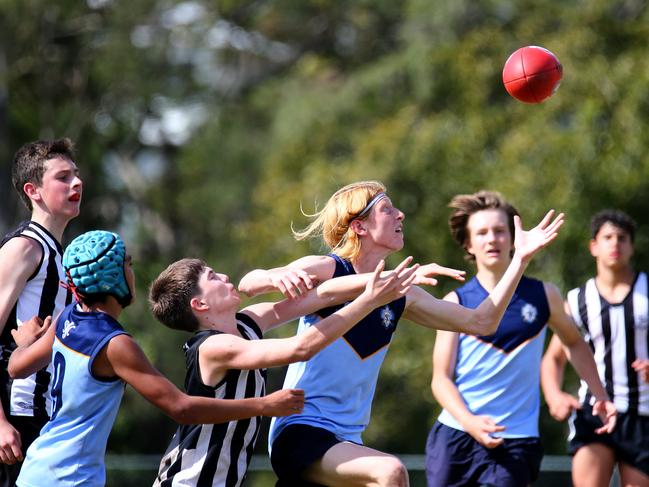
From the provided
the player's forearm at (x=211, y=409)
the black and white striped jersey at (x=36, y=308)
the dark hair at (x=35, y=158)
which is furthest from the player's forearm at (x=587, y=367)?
the dark hair at (x=35, y=158)

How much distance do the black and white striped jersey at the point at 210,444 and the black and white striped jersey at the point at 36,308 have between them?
92cm

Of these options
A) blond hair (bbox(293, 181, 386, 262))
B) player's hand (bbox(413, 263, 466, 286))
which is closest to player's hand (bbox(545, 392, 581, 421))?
player's hand (bbox(413, 263, 466, 286))

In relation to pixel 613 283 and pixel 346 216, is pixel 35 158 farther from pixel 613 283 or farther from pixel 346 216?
pixel 613 283

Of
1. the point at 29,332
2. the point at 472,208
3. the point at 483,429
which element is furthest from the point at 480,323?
the point at 29,332

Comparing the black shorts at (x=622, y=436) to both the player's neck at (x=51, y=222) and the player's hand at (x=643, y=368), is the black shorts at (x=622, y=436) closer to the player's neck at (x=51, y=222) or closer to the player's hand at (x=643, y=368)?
the player's hand at (x=643, y=368)

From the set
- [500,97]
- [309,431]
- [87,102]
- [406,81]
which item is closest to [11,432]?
[309,431]

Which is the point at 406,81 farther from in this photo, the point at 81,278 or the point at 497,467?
the point at 81,278

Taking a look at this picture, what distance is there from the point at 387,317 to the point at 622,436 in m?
2.50

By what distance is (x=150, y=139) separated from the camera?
25344mm

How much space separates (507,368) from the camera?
677 centimetres

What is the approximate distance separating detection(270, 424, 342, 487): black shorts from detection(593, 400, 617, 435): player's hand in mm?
2364

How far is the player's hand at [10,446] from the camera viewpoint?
5.18m

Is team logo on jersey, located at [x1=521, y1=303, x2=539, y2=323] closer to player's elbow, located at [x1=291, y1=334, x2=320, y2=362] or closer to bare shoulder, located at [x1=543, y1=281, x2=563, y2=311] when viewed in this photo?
bare shoulder, located at [x1=543, y1=281, x2=563, y2=311]

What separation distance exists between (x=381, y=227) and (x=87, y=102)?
716 inches
